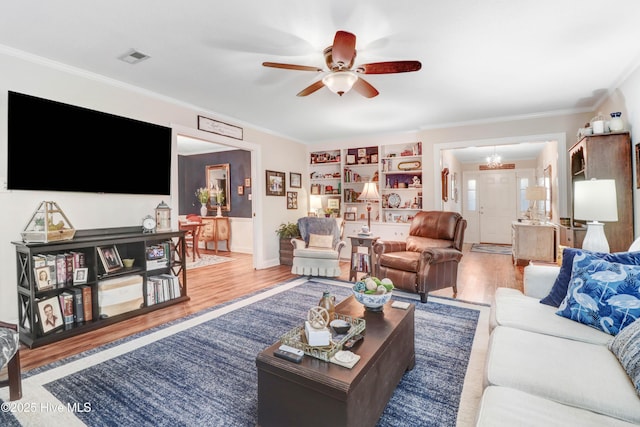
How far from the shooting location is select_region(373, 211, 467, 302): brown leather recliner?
335cm

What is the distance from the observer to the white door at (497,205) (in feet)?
26.5

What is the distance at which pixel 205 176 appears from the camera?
24.2 ft

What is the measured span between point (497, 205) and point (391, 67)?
7.35 meters

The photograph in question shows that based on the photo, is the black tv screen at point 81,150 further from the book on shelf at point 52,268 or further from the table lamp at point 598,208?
the table lamp at point 598,208

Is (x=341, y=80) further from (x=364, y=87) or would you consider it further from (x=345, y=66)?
(x=364, y=87)

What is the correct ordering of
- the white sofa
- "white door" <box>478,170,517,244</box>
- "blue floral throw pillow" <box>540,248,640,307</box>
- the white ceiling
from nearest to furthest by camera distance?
the white sofa < "blue floral throw pillow" <box>540,248,640,307</box> < the white ceiling < "white door" <box>478,170,517,244</box>

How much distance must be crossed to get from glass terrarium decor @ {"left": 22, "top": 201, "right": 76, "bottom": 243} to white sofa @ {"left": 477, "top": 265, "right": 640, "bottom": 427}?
3.19 meters

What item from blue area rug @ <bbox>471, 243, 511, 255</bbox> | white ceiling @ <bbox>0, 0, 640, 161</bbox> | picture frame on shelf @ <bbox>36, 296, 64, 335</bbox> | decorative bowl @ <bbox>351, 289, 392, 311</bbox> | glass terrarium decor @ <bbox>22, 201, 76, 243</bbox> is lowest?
blue area rug @ <bbox>471, 243, 511, 255</bbox>

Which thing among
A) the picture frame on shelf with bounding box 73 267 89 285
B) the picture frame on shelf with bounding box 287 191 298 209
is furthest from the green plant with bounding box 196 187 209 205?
the picture frame on shelf with bounding box 73 267 89 285

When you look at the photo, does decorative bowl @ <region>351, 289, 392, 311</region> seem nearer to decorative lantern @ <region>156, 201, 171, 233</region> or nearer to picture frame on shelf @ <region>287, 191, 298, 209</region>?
decorative lantern @ <region>156, 201, 171, 233</region>

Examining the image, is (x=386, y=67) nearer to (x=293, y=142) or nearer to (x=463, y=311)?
(x=463, y=311)

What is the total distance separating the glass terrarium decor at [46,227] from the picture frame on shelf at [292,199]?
358 cm

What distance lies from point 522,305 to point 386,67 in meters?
1.88

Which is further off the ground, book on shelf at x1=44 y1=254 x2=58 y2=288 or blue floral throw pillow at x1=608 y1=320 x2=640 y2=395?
book on shelf at x1=44 y1=254 x2=58 y2=288
